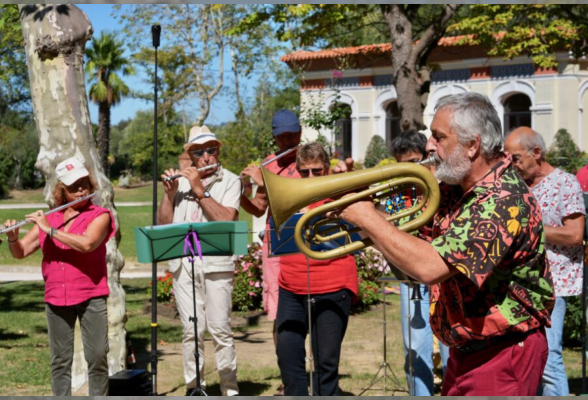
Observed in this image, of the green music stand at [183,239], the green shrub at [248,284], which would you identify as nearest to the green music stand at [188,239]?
the green music stand at [183,239]

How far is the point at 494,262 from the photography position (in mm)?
3088

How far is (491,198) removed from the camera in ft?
10.4

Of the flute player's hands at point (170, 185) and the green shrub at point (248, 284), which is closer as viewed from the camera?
the flute player's hands at point (170, 185)

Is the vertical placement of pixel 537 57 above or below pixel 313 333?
above

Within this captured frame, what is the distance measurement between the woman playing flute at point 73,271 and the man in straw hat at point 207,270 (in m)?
0.79

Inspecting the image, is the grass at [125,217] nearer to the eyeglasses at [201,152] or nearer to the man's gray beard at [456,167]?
the eyeglasses at [201,152]

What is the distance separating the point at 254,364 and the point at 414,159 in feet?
10.1

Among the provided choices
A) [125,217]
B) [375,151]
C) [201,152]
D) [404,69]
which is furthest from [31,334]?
[375,151]

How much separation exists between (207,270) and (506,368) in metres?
3.42

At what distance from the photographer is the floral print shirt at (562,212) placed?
5305 millimetres

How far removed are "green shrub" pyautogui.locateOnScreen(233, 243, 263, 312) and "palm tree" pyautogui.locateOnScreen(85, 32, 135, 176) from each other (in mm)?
29555

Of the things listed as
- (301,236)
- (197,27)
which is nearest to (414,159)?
(301,236)

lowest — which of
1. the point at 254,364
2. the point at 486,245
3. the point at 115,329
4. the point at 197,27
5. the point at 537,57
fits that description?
the point at 254,364

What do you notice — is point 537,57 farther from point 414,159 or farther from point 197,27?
point 197,27
